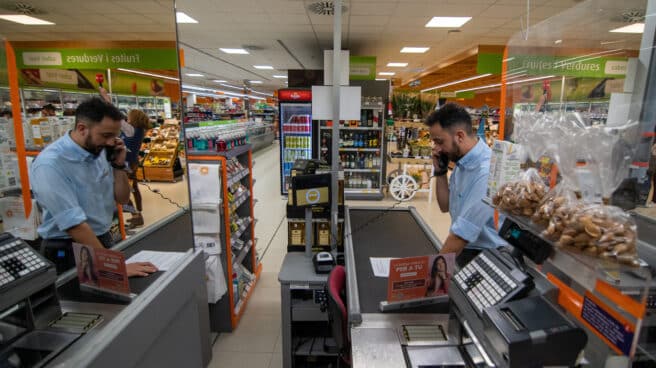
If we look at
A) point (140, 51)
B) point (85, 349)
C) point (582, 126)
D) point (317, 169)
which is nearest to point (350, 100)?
point (317, 169)

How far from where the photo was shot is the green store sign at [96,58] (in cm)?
405

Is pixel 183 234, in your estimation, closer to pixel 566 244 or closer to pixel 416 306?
pixel 416 306

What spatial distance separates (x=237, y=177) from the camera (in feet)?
10.8

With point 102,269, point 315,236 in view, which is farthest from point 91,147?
point 315,236

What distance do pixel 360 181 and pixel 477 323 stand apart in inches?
274

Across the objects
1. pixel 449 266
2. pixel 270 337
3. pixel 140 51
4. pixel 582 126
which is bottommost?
pixel 270 337

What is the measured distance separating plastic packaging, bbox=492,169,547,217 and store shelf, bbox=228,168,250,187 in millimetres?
2342

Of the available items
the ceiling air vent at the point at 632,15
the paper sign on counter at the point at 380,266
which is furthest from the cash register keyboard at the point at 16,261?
the ceiling air vent at the point at 632,15

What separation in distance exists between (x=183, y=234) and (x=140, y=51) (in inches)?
141

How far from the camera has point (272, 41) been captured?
9.27 metres

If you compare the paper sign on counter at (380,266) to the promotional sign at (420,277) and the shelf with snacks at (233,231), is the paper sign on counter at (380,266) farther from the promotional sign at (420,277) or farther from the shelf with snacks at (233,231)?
the shelf with snacks at (233,231)

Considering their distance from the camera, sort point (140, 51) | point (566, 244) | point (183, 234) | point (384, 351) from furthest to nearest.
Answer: point (140, 51), point (183, 234), point (384, 351), point (566, 244)

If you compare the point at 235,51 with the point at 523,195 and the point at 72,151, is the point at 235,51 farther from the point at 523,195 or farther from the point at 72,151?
the point at 523,195

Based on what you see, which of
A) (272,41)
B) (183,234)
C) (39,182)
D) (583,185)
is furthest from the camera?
(272,41)
